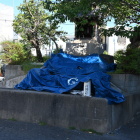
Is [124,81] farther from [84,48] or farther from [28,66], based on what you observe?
[28,66]

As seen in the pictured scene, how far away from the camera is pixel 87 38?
37.8 ft

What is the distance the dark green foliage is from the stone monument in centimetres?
217

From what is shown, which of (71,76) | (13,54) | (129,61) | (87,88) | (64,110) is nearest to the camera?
(64,110)

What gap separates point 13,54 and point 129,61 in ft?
15.9

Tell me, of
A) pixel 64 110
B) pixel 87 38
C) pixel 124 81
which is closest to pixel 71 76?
pixel 64 110

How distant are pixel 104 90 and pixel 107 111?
0.83m

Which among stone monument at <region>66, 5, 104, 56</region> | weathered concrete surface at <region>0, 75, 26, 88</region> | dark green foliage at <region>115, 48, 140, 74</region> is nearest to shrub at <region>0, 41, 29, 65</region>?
weathered concrete surface at <region>0, 75, 26, 88</region>

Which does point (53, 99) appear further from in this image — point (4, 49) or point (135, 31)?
point (4, 49)

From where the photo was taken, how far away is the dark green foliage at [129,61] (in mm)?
7882

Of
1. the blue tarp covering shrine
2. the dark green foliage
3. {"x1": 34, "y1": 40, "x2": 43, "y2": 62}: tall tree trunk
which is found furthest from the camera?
Answer: {"x1": 34, "y1": 40, "x2": 43, "y2": 62}: tall tree trunk

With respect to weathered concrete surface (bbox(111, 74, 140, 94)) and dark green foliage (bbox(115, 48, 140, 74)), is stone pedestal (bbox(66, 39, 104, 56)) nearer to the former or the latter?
dark green foliage (bbox(115, 48, 140, 74))

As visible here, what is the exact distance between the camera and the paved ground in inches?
221

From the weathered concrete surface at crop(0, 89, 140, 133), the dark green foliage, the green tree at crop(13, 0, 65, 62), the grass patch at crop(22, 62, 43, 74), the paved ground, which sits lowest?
the paved ground

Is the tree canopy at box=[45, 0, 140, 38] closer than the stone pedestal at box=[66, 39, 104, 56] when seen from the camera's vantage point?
Yes
